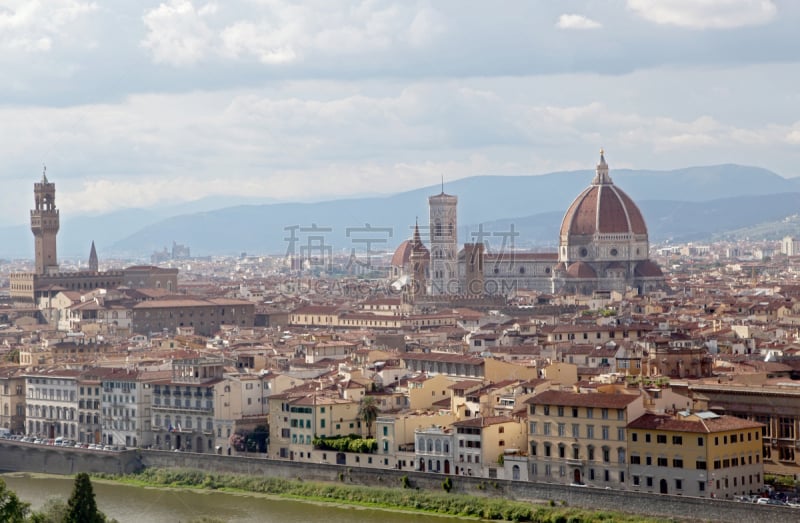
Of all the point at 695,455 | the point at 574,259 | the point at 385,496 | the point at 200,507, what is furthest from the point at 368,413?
the point at 574,259

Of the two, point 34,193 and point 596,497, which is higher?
point 34,193

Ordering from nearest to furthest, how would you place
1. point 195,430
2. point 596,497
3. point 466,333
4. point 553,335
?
point 596,497
point 195,430
point 553,335
point 466,333

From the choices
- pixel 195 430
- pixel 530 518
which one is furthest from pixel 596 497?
pixel 195 430

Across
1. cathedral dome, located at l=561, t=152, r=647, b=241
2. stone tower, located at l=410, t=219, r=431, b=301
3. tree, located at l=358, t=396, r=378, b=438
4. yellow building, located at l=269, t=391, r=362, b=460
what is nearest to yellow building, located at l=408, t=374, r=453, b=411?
tree, located at l=358, t=396, r=378, b=438

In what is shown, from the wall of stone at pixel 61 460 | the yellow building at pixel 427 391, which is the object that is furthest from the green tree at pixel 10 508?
the yellow building at pixel 427 391

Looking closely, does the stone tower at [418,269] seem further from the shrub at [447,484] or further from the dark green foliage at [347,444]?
the shrub at [447,484]

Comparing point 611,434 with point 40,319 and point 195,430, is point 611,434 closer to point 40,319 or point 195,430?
point 195,430
